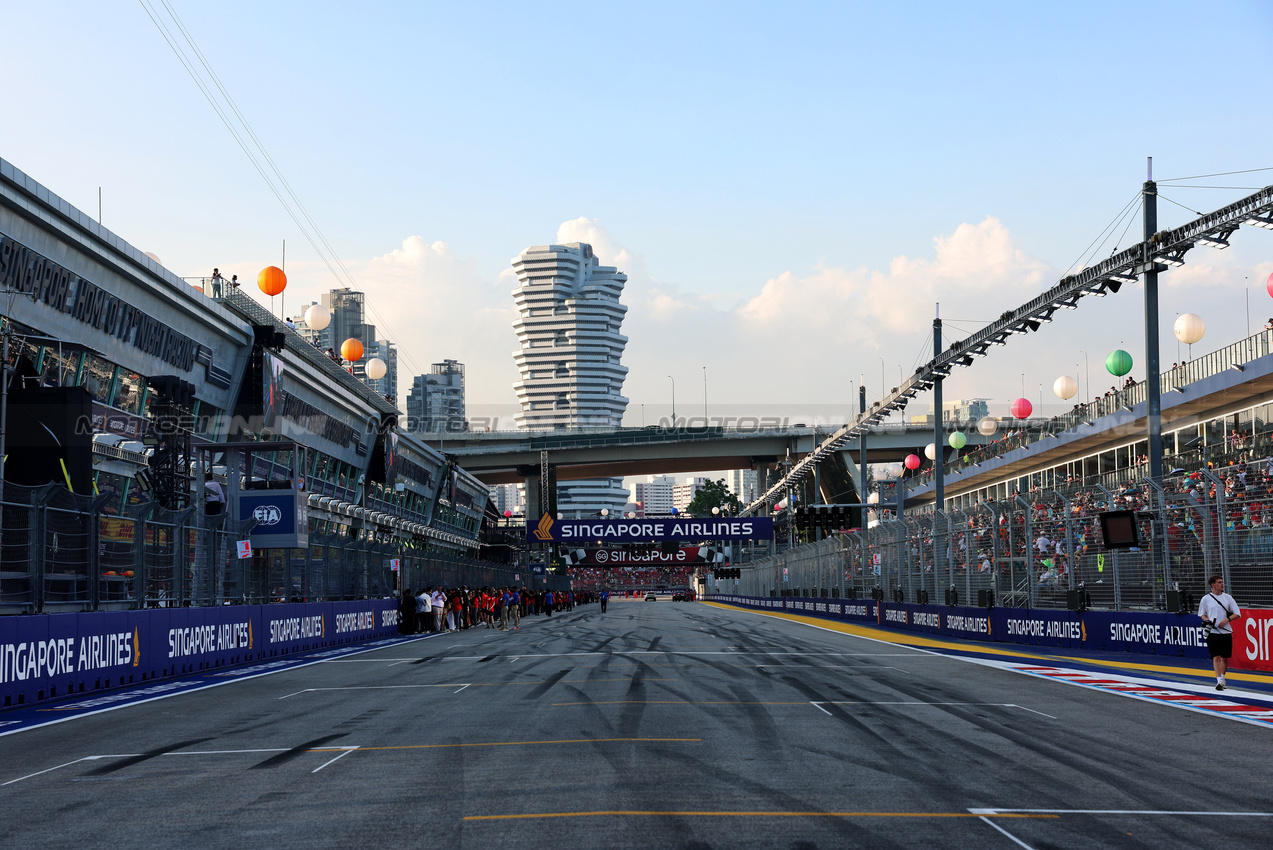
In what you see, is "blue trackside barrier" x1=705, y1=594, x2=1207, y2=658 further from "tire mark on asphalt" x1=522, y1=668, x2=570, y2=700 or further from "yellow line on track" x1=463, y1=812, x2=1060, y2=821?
"yellow line on track" x1=463, y1=812, x2=1060, y2=821

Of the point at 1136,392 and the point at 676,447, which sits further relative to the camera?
the point at 676,447

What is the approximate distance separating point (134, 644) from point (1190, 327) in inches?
1057

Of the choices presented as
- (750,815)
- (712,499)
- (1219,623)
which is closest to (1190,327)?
(1219,623)

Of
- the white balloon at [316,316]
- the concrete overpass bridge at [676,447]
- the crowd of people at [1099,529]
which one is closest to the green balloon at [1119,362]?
the crowd of people at [1099,529]

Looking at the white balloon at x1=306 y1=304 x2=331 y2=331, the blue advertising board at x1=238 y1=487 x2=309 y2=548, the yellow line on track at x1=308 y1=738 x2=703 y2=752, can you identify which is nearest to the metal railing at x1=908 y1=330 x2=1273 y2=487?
the blue advertising board at x1=238 y1=487 x2=309 y2=548

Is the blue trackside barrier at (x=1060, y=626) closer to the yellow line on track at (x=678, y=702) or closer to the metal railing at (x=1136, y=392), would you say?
the yellow line on track at (x=678, y=702)

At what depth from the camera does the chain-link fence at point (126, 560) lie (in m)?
16.0

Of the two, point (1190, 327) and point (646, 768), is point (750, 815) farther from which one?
point (1190, 327)

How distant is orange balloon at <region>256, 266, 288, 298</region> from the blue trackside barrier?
839 inches

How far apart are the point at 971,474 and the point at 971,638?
38428 millimetres

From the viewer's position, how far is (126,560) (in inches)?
733

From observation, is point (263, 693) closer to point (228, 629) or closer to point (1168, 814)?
point (228, 629)

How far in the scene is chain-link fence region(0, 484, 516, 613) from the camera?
1595 centimetres

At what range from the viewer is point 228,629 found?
2230cm
